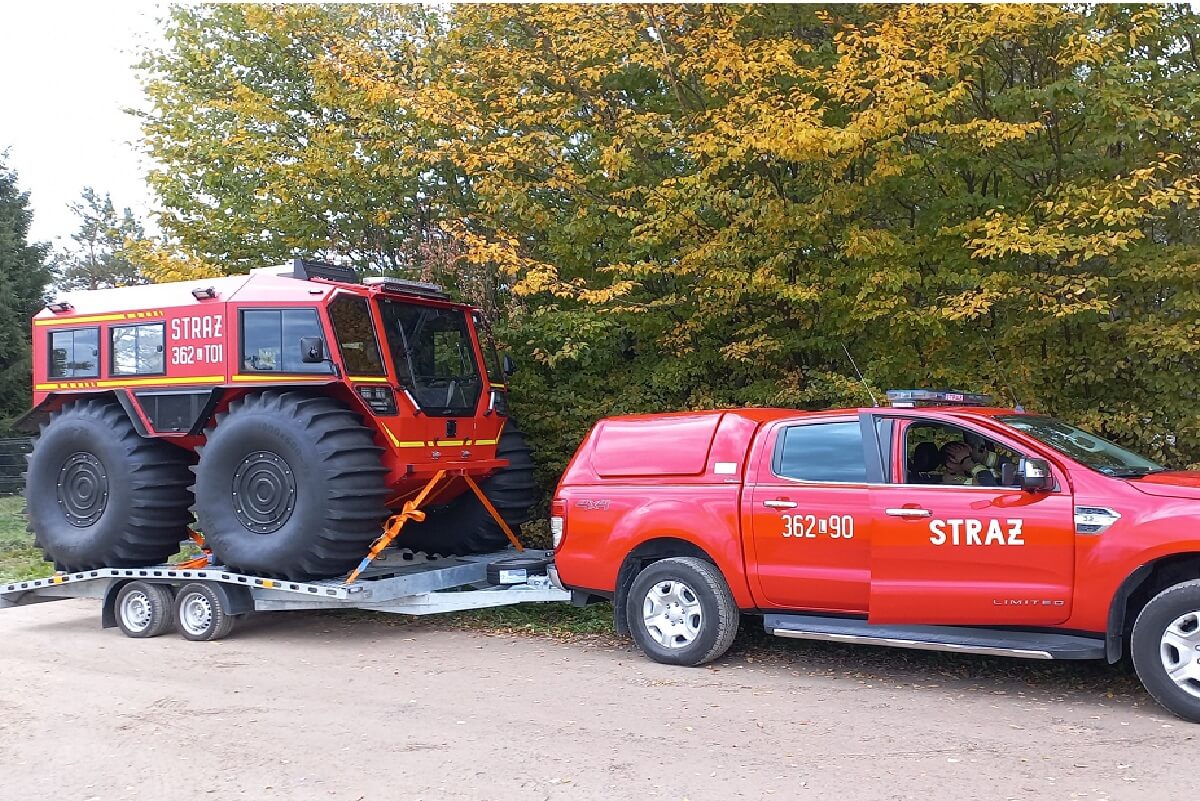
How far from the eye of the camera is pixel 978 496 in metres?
7.09

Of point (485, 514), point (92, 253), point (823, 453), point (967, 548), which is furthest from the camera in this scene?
point (92, 253)

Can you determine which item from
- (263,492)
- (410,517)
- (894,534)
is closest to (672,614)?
(894,534)

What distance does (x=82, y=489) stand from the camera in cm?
1048

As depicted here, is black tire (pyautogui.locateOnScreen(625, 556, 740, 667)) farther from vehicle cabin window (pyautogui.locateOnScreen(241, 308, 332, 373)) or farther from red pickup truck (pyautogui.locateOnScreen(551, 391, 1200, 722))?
vehicle cabin window (pyautogui.locateOnScreen(241, 308, 332, 373))

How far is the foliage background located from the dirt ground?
318 cm

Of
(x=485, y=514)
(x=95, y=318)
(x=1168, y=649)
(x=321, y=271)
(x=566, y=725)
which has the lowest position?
(x=566, y=725)

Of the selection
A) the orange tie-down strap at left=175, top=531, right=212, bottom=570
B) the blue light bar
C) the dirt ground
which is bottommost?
the dirt ground

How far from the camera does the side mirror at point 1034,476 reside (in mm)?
6824

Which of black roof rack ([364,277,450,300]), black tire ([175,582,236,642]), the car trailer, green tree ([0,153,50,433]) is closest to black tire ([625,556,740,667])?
the car trailer

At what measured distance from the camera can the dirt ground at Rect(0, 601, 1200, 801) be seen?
558 cm

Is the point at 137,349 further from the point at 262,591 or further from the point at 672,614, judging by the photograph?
the point at 672,614

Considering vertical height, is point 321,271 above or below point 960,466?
above

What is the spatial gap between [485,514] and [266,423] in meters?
2.60

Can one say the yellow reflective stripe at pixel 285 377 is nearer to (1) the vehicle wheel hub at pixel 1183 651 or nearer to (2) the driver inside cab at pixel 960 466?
(2) the driver inside cab at pixel 960 466
